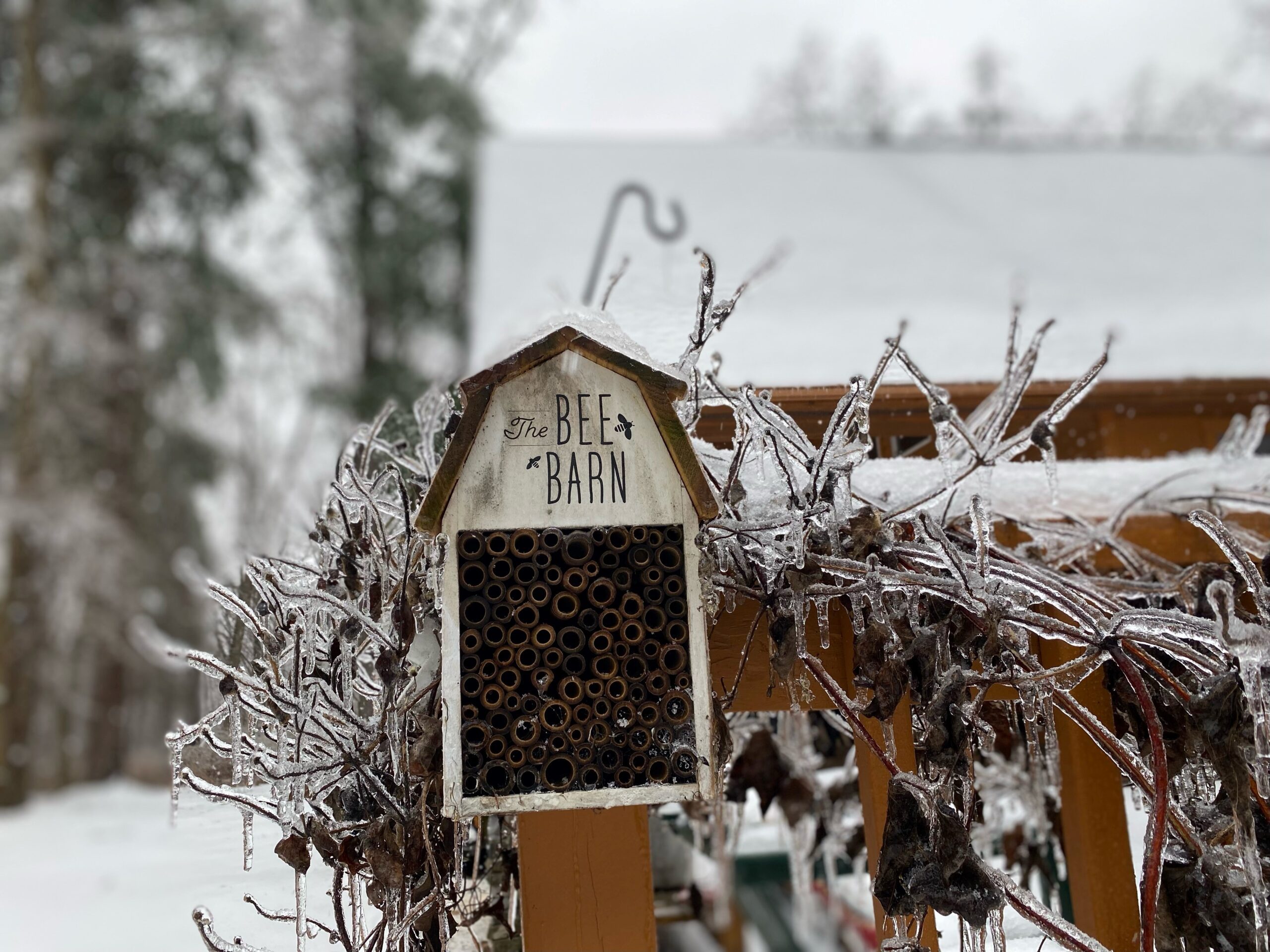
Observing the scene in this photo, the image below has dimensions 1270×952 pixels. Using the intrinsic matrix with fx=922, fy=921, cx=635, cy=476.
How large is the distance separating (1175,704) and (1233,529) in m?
0.63

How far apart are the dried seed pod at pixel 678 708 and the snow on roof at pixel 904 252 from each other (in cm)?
59

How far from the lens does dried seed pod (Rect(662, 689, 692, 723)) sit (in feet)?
4.30

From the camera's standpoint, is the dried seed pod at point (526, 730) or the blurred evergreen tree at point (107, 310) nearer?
the dried seed pod at point (526, 730)

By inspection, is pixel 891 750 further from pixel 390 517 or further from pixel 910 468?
pixel 390 517

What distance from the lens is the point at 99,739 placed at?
1162 cm

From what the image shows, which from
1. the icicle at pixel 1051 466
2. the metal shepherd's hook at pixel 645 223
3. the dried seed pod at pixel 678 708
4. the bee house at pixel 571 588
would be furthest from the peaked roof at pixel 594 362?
the metal shepherd's hook at pixel 645 223

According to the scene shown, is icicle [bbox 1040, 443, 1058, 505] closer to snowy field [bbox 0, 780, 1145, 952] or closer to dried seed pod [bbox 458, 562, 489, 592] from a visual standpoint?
snowy field [bbox 0, 780, 1145, 952]

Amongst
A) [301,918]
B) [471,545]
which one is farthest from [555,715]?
[301,918]

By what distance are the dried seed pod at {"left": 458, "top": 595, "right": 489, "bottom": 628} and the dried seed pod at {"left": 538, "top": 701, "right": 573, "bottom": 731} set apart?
147 mm

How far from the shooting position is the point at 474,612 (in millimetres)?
1311

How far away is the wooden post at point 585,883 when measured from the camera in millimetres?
1537

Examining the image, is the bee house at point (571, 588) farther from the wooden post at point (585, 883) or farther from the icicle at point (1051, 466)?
the icicle at point (1051, 466)

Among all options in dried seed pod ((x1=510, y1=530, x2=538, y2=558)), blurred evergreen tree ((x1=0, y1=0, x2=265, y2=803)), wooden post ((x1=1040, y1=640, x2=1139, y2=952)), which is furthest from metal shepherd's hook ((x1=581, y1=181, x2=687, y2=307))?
blurred evergreen tree ((x1=0, y1=0, x2=265, y2=803))

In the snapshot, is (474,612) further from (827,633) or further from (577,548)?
(827,633)
